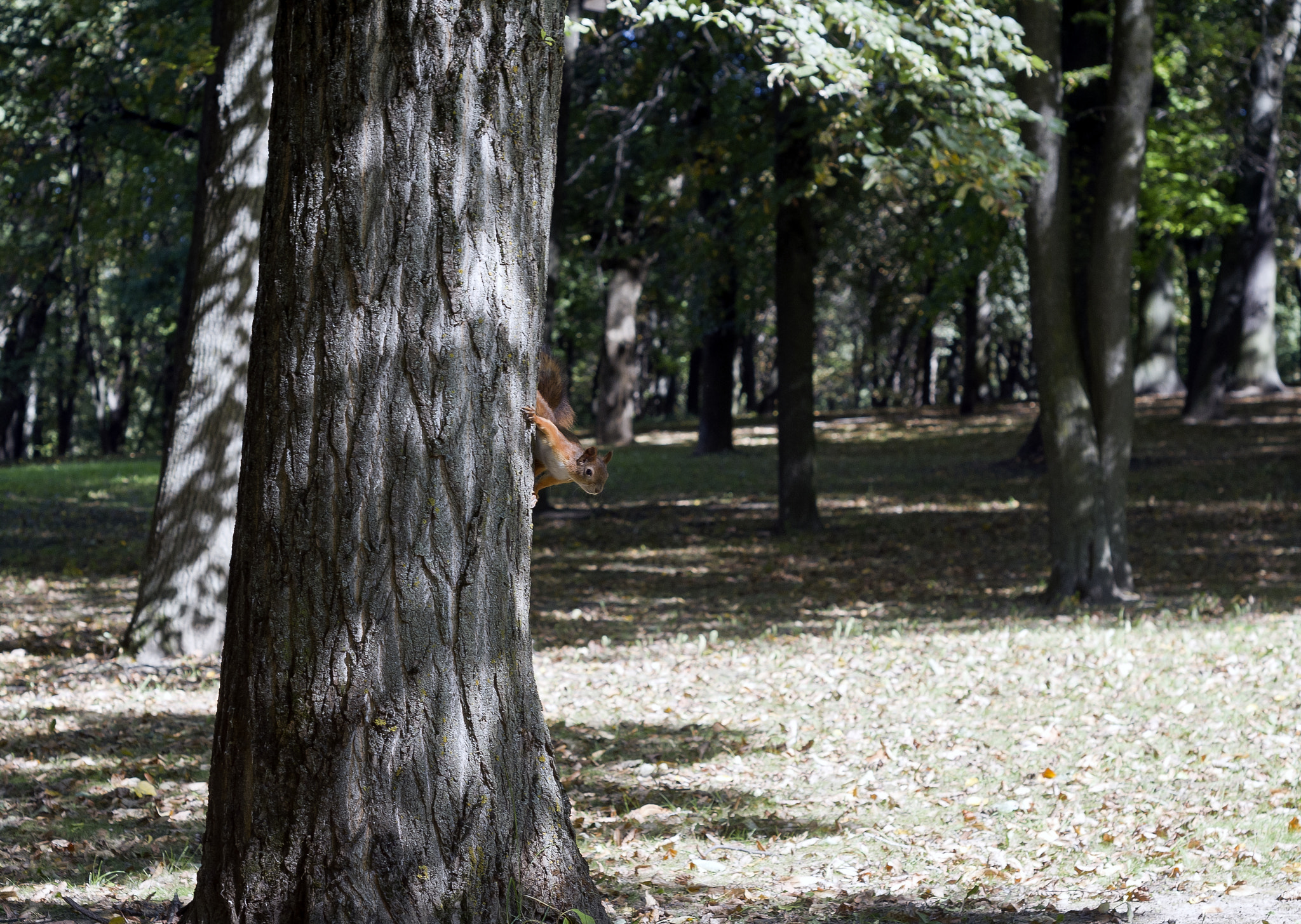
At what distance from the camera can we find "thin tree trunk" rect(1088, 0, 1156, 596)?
30.6ft

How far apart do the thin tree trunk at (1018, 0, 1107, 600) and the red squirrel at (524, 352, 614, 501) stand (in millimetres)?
6602

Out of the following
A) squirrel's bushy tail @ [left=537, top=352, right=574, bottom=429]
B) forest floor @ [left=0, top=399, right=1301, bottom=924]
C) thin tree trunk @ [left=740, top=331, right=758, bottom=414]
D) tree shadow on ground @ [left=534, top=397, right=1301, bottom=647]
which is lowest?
forest floor @ [left=0, top=399, right=1301, bottom=924]

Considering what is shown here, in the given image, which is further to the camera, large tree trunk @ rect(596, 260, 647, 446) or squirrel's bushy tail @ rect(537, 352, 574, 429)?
large tree trunk @ rect(596, 260, 647, 446)

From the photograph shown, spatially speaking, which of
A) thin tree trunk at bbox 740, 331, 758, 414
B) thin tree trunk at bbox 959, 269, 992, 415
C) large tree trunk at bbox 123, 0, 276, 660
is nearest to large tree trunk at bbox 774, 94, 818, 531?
large tree trunk at bbox 123, 0, 276, 660

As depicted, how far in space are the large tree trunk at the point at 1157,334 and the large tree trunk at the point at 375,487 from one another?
25.3m

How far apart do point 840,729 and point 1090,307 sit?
5138mm

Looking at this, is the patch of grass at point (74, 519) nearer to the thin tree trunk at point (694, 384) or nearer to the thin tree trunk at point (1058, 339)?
the thin tree trunk at point (1058, 339)

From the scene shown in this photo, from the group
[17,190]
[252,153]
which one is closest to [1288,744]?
[252,153]

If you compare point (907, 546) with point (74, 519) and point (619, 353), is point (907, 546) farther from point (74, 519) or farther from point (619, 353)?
point (619, 353)

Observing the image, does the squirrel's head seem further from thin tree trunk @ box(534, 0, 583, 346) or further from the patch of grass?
thin tree trunk @ box(534, 0, 583, 346)

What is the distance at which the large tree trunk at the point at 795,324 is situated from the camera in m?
13.1

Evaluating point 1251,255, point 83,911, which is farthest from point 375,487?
point 1251,255

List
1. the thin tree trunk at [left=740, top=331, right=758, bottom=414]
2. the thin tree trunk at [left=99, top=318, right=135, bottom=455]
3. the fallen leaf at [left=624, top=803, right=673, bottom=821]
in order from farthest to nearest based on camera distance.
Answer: the thin tree trunk at [left=740, top=331, right=758, bottom=414]
the thin tree trunk at [left=99, top=318, right=135, bottom=455]
the fallen leaf at [left=624, top=803, right=673, bottom=821]

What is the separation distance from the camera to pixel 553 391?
3811 millimetres
